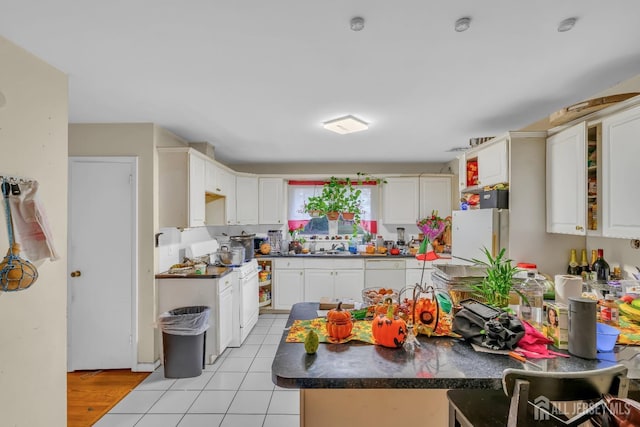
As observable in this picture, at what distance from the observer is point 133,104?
2.54 m

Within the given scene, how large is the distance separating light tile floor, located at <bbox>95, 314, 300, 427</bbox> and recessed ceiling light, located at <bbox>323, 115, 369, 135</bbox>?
2.40 meters

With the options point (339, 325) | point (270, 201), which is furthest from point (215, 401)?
point (270, 201)

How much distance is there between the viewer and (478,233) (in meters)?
2.98

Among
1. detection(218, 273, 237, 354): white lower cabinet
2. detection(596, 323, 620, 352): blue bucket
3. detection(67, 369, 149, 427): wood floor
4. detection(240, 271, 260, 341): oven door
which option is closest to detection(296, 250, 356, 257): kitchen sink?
detection(240, 271, 260, 341): oven door

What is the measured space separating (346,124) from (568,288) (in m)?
2.10

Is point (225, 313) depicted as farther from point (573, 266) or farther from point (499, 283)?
point (573, 266)

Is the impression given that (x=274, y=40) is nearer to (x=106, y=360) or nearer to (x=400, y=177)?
(x=106, y=360)

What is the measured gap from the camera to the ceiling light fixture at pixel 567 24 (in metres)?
1.48

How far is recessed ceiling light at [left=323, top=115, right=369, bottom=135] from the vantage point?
291 centimetres

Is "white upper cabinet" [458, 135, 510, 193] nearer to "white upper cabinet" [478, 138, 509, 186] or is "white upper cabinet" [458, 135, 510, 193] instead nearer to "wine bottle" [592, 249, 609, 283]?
"white upper cabinet" [478, 138, 509, 186]

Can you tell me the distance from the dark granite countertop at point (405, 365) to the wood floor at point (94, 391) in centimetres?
199

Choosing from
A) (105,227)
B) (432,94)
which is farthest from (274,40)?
(105,227)

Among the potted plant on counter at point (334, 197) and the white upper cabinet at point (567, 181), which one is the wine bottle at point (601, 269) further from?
the potted plant on counter at point (334, 197)

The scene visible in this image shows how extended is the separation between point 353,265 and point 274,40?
3579 mm
